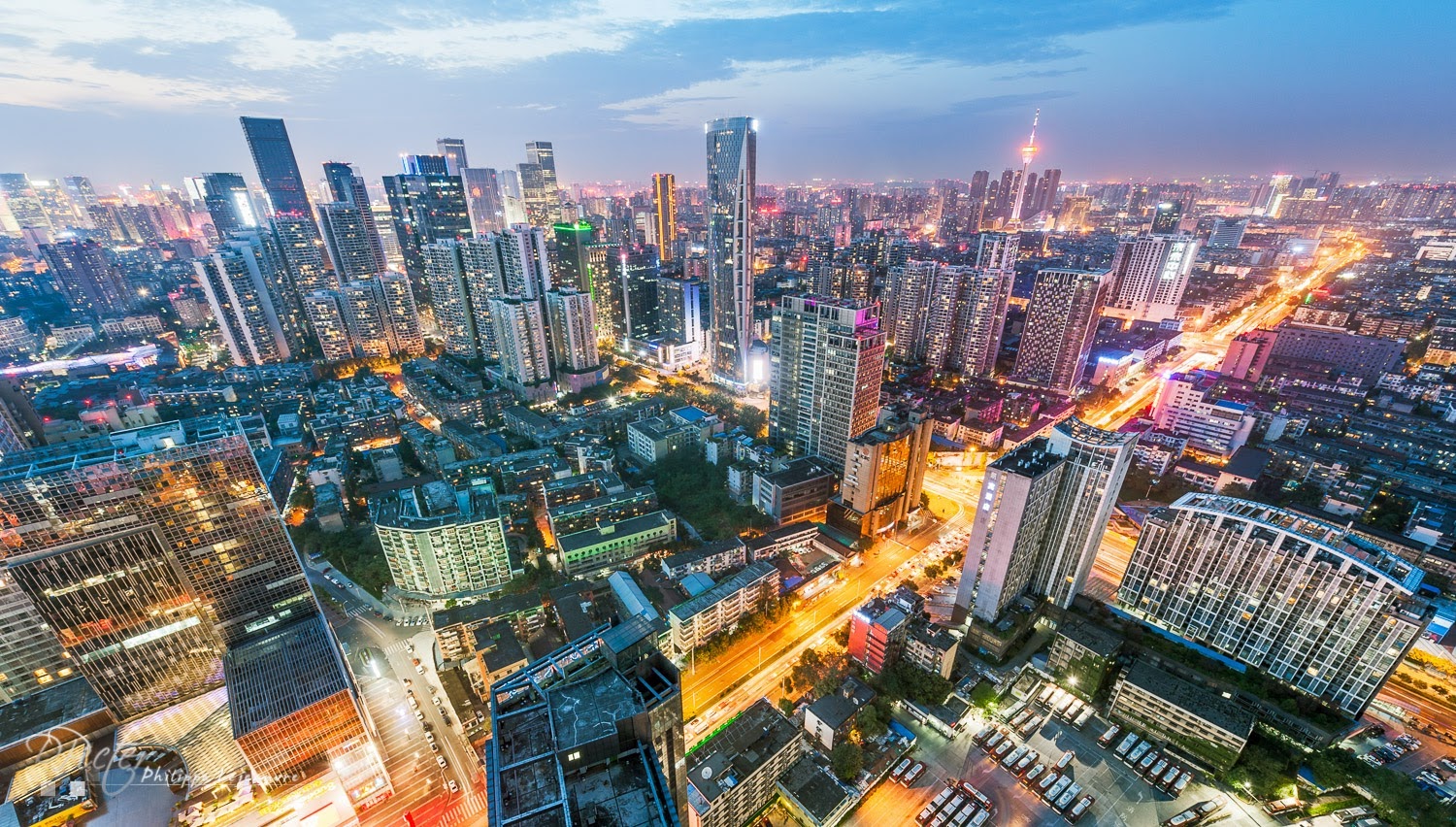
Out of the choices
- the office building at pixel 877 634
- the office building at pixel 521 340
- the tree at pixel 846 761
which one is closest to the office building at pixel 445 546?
the office building at pixel 877 634

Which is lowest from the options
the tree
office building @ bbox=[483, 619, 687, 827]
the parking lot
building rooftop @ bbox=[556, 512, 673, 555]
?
the parking lot

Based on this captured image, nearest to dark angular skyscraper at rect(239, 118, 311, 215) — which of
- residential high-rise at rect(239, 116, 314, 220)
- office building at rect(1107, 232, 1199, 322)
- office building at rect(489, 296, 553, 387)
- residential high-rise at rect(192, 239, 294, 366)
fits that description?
residential high-rise at rect(239, 116, 314, 220)

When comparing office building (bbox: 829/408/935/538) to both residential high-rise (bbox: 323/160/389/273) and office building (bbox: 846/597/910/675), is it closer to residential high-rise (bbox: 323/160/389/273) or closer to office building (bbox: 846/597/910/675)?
office building (bbox: 846/597/910/675)

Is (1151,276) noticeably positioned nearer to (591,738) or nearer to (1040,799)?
(1040,799)

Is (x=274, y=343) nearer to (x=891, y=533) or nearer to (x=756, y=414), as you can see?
(x=756, y=414)

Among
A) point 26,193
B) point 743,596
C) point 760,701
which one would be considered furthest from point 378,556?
point 26,193

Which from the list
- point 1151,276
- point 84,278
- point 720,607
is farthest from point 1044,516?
point 84,278
